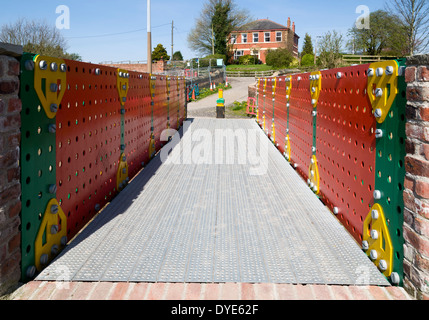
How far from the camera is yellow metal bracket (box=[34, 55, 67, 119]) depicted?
3130 mm

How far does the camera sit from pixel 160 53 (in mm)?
80125

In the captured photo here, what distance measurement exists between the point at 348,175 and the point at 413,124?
4.86 ft

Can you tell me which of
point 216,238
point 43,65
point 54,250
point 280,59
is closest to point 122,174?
point 216,238

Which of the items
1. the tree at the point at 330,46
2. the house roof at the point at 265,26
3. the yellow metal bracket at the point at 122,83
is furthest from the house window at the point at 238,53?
the yellow metal bracket at the point at 122,83

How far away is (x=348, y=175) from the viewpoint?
410 centimetres

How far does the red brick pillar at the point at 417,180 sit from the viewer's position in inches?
100

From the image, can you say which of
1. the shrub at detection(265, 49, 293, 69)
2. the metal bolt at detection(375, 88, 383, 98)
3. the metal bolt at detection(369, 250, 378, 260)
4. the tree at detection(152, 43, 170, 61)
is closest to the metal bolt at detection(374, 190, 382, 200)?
the metal bolt at detection(369, 250, 378, 260)

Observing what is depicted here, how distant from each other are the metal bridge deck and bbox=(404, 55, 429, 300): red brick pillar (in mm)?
440

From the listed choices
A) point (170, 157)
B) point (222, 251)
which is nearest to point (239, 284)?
point (222, 251)

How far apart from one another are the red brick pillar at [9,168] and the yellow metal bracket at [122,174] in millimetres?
2663

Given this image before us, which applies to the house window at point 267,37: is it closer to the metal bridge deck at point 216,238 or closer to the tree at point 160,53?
the tree at point 160,53

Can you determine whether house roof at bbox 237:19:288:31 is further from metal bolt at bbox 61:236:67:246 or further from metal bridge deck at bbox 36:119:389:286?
metal bolt at bbox 61:236:67:246

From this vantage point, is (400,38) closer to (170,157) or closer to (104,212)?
(170,157)

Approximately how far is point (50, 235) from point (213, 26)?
211 feet
